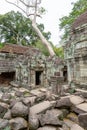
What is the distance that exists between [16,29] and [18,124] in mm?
32744

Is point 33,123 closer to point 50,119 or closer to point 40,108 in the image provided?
point 50,119

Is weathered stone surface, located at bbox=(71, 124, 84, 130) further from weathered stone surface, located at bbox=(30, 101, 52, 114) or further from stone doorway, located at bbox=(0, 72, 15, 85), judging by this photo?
stone doorway, located at bbox=(0, 72, 15, 85)

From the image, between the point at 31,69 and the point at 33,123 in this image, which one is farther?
the point at 31,69

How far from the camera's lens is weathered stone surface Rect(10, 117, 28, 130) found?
4285mm

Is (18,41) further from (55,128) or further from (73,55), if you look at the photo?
(55,128)

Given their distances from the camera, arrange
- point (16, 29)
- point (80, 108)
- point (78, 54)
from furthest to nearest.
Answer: point (16, 29)
point (78, 54)
point (80, 108)

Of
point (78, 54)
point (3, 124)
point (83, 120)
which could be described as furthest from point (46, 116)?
point (78, 54)

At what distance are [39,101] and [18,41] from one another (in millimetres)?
30276

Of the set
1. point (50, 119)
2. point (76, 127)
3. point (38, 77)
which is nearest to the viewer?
point (76, 127)

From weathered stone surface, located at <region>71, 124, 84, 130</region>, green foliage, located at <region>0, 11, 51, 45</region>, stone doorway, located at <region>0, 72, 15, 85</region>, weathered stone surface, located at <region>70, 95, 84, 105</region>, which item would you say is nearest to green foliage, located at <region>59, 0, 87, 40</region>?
stone doorway, located at <region>0, 72, 15, 85</region>

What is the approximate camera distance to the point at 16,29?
35.3 metres

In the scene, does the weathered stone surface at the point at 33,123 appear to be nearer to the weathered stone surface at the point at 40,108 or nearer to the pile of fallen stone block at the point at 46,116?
the pile of fallen stone block at the point at 46,116

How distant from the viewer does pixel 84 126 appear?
4.28 meters

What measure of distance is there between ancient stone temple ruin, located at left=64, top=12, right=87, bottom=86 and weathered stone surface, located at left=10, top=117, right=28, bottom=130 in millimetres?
3118
